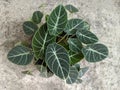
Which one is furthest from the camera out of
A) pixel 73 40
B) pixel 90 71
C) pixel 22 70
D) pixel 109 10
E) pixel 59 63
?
pixel 109 10

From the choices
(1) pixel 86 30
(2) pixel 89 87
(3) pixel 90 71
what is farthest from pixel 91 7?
(2) pixel 89 87

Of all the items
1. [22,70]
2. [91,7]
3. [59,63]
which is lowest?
[22,70]

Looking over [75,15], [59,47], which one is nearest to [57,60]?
[59,47]

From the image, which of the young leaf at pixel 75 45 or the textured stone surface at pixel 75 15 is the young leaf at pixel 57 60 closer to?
the young leaf at pixel 75 45

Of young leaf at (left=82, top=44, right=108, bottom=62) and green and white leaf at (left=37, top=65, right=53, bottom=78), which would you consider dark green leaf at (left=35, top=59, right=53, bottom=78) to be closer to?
green and white leaf at (left=37, top=65, right=53, bottom=78)

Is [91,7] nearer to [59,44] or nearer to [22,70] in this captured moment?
[59,44]

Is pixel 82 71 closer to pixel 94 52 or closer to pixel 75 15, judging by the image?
pixel 94 52

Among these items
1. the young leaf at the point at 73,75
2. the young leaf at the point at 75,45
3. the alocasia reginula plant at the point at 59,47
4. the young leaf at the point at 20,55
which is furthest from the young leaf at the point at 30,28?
the young leaf at the point at 73,75
